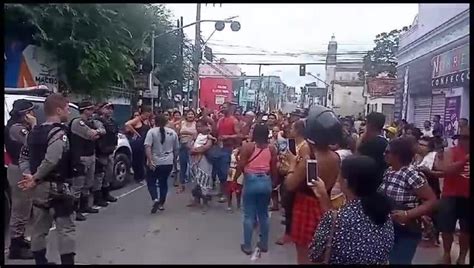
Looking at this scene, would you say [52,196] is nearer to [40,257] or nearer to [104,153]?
[40,257]

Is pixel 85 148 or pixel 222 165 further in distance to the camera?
pixel 222 165

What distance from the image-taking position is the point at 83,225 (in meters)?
8.11

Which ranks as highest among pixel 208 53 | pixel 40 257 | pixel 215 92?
pixel 208 53

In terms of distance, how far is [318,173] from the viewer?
4.10 meters

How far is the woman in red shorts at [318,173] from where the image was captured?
4.12m

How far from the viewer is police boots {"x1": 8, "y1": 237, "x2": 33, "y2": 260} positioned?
622 cm

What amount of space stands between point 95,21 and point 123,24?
3.51 ft

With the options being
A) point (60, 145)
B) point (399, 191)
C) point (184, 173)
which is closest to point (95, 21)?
point (184, 173)

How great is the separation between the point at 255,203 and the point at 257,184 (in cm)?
21

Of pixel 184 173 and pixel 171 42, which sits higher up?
pixel 171 42

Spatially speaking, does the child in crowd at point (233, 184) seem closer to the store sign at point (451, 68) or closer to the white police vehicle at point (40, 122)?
the white police vehicle at point (40, 122)

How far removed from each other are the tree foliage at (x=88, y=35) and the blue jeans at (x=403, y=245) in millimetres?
11015

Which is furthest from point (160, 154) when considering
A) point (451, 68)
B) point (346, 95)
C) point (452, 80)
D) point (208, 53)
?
point (346, 95)

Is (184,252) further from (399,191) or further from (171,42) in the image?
(171,42)
